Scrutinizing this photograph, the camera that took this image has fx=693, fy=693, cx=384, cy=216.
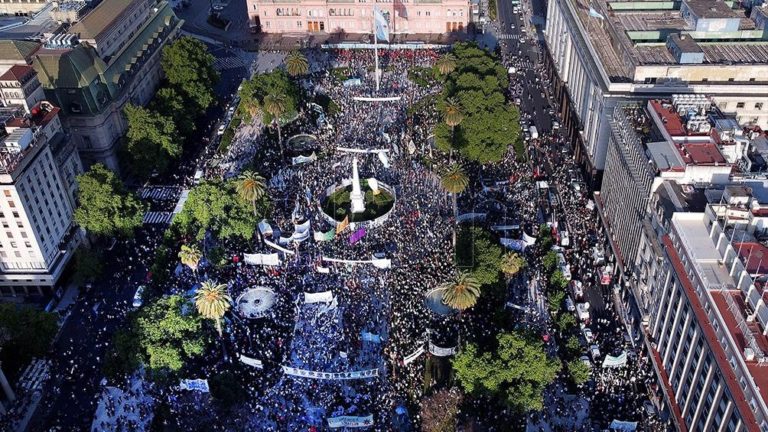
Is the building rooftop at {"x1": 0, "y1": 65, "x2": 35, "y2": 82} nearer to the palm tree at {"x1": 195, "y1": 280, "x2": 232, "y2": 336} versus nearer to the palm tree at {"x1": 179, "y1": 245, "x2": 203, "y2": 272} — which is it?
the palm tree at {"x1": 179, "y1": 245, "x2": 203, "y2": 272}

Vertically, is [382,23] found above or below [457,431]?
above

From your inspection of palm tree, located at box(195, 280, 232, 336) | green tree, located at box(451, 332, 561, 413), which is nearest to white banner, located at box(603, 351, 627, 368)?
green tree, located at box(451, 332, 561, 413)

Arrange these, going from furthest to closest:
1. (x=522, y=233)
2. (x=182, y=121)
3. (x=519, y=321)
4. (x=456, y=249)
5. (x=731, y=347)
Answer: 1. (x=182, y=121)
2. (x=522, y=233)
3. (x=456, y=249)
4. (x=519, y=321)
5. (x=731, y=347)

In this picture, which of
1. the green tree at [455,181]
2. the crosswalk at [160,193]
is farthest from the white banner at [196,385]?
the green tree at [455,181]

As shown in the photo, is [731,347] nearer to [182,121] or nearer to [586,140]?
[586,140]

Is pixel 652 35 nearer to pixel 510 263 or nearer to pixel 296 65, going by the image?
pixel 510 263

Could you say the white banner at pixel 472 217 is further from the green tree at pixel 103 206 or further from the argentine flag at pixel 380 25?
the argentine flag at pixel 380 25

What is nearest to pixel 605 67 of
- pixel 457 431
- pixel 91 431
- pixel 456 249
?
pixel 456 249
